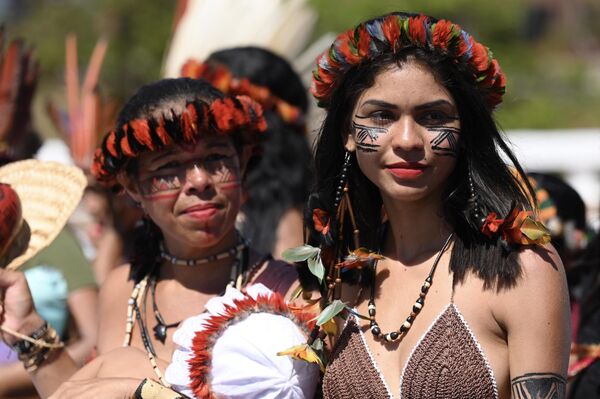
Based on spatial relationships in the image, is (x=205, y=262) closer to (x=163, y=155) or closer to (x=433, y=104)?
(x=163, y=155)

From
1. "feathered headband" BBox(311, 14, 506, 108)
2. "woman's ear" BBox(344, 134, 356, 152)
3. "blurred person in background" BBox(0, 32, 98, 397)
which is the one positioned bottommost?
"blurred person in background" BBox(0, 32, 98, 397)

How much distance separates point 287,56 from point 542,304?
3653 mm

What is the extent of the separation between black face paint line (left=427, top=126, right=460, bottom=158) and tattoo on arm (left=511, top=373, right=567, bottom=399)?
0.62m

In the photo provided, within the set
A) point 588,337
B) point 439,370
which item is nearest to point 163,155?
point 439,370

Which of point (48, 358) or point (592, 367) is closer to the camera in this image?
point (48, 358)

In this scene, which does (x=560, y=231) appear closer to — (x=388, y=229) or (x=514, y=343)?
(x=388, y=229)

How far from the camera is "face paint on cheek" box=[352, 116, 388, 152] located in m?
2.96

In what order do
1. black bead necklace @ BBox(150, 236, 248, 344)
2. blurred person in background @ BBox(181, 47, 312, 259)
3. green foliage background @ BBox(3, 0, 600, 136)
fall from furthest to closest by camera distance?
green foliage background @ BBox(3, 0, 600, 136) < blurred person in background @ BBox(181, 47, 312, 259) < black bead necklace @ BBox(150, 236, 248, 344)

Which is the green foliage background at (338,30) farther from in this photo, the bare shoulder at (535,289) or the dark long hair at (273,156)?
the bare shoulder at (535,289)

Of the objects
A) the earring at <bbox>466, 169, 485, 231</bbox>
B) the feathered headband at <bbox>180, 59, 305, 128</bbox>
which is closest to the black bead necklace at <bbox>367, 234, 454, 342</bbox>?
the earring at <bbox>466, 169, 485, 231</bbox>

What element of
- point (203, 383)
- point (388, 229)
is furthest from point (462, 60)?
A: point (203, 383)

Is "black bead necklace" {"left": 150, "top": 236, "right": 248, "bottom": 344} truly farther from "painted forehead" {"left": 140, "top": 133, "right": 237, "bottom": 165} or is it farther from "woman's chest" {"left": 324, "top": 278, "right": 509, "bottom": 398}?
"woman's chest" {"left": 324, "top": 278, "right": 509, "bottom": 398}

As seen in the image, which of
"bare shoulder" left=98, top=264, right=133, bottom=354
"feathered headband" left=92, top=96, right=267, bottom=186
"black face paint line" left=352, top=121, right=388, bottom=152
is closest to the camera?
"black face paint line" left=352, top=121, right=388, bottom=152

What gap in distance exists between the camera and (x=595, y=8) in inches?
1008
